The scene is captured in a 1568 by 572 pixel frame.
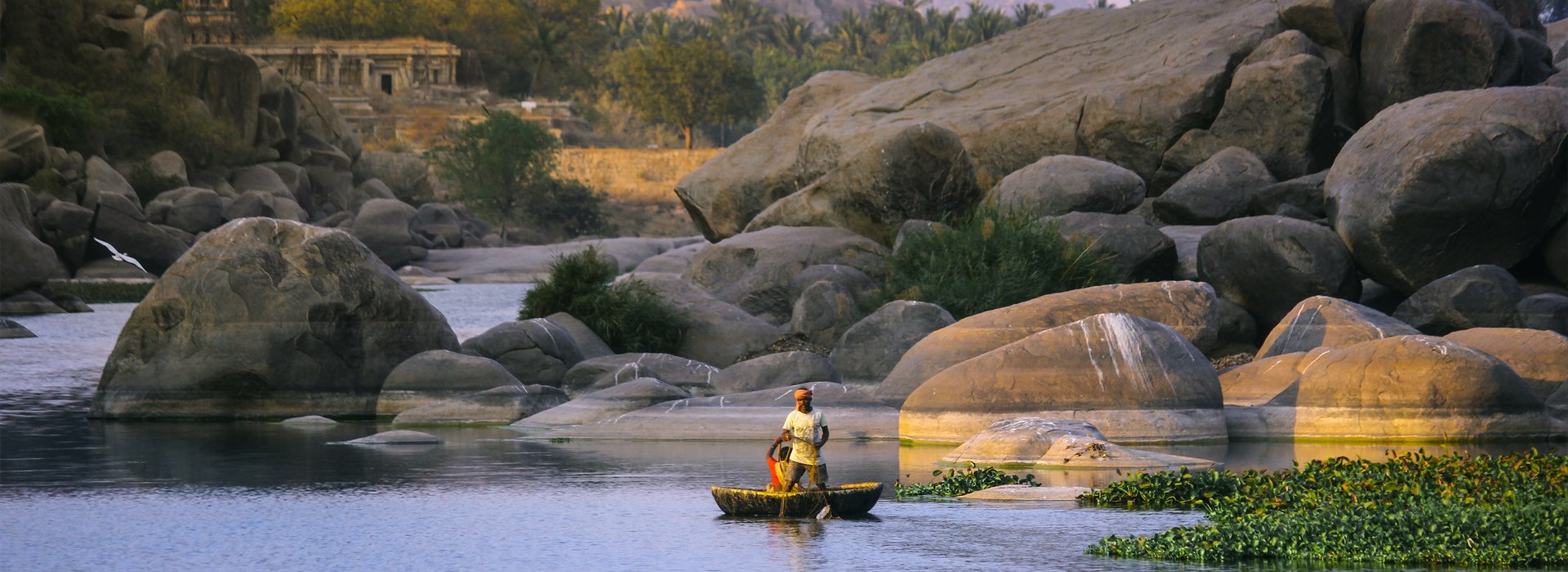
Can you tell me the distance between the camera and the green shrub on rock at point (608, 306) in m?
26.1

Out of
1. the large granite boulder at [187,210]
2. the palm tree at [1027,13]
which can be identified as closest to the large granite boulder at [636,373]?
the large granite boulder at [187,210]

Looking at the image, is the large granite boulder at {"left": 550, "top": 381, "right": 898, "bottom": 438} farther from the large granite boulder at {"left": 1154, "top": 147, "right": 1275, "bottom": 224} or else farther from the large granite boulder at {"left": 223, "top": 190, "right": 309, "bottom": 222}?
the large granite boulder at {"left": 223, "top": 190, "right": 309, "bottom": 222}

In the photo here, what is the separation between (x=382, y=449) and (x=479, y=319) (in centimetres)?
2189

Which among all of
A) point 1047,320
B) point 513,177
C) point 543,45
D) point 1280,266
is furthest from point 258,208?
point 543,45

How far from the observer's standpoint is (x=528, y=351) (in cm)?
2398

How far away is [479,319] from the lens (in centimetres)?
4012

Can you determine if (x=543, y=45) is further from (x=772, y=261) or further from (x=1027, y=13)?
(x=772, y=261)

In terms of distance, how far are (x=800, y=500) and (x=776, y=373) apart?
971cm

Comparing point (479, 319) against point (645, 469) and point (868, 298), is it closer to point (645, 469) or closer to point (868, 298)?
point (868, 298)

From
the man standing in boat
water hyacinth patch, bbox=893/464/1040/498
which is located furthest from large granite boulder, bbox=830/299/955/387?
the man standing in boat

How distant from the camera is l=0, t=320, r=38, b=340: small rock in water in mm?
35938

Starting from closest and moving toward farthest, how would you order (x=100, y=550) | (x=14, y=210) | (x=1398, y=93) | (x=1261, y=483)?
(x=100, y=550) < (x=1261, y=483) < (x=1398, y=93) < (x=14, y=210)

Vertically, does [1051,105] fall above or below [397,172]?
below

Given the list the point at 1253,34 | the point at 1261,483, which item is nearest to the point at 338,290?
the point at 1261,483
